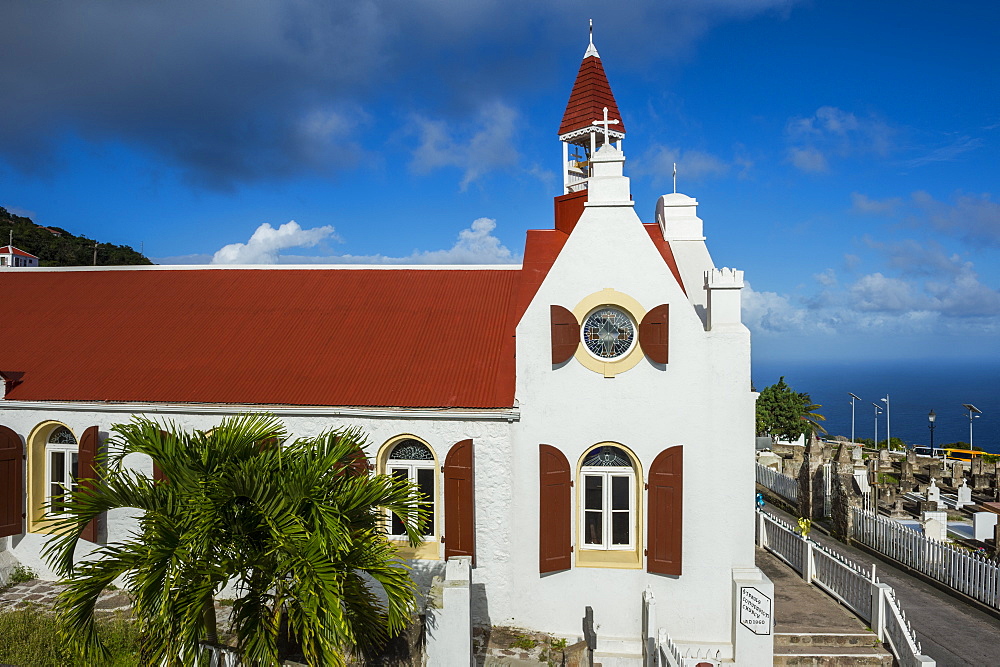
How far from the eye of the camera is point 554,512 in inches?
459

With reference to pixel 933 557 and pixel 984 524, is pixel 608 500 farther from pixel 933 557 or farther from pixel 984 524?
pixel 984 524

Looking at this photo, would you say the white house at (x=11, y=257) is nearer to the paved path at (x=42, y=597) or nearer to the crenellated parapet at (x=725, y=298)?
the paved path at (x=42, y=597)

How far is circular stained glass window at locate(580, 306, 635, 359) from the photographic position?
1191 cm

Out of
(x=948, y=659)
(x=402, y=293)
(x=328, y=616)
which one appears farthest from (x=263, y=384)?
(x=948, y=659)

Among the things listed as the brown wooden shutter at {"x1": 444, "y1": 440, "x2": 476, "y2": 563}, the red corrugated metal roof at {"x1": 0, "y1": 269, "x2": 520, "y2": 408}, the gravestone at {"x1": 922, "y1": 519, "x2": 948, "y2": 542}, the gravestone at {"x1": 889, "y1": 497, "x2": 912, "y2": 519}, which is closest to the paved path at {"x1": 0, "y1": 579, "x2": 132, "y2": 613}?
the red corrugated metal roof at {"x1": 0, "y1": 269, "x2": 520, "y2": 408}

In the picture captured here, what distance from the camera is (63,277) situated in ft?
57.9

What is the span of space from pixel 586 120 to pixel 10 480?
16.3 metres

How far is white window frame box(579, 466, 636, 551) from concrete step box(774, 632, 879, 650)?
3.40 meters

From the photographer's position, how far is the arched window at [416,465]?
40.9 ft

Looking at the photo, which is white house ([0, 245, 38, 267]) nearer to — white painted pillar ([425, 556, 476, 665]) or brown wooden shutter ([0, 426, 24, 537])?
brown wooden shutter ([0, 426, 24, 537])

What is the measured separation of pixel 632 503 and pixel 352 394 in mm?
6091

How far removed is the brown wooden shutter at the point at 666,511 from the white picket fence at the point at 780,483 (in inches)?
575

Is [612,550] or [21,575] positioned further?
[21,575]

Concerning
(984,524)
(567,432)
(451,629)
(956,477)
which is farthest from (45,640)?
(956,477)
